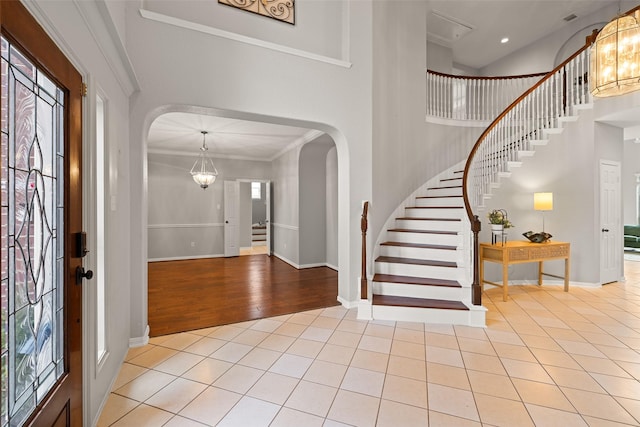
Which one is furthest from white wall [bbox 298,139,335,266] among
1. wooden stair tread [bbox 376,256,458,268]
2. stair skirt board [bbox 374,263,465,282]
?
stair skirt board [bbox 374,263,465,282]

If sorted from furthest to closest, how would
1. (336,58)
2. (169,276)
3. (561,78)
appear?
1. (169,276)
2. (561,78)
3. (336,58)

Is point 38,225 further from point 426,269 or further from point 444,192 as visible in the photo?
point 444,192

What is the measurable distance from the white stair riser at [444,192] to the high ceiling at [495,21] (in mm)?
3542

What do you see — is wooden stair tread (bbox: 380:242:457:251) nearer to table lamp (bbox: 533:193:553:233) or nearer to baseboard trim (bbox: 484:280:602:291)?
baseboard trim (bbox: 484:280:602:291)

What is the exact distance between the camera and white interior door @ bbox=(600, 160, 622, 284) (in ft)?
15.4

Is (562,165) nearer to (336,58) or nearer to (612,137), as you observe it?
(612,137)

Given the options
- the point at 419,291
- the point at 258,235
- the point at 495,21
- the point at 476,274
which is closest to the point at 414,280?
the point at 419,291

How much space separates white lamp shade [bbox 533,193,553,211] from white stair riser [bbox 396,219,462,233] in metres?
1.54

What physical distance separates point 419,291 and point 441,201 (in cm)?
176

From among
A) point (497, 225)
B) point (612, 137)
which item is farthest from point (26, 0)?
point (612, 137)

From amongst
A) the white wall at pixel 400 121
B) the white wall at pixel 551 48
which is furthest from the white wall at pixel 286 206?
the white wall at pixel 551 48

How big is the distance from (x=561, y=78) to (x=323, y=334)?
18.5ft

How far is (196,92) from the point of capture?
2971 mm

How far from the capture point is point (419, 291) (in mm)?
3529
